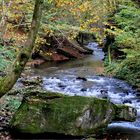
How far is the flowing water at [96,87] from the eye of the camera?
35.1ft

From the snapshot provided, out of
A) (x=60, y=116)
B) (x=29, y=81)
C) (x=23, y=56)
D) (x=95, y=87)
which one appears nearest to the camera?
(x=23, y=56)

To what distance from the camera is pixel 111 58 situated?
89.3 ft

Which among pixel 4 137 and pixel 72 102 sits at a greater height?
pixel 72 102

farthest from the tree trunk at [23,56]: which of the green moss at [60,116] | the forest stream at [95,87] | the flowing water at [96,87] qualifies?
the flowing water at [96,87]

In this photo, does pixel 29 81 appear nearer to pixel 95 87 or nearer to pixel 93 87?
pixel 93 87

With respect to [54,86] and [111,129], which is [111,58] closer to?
[54,86]

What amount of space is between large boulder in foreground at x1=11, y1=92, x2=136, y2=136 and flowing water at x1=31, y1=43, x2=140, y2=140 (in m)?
0.67

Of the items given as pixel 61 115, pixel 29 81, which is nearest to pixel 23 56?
pixel 61 115

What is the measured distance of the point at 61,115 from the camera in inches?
388

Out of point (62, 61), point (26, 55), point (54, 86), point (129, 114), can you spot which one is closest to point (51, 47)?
point (62, 61)

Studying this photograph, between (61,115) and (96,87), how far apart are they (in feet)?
27.1

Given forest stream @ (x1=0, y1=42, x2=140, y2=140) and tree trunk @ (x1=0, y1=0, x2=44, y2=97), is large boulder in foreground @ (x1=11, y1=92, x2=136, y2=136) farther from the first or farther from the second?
tree trunk @ (x1=0, y1=0, x2=44, y2=97)

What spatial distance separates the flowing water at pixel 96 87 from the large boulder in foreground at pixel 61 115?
0.67 meters

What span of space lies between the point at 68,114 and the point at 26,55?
2.55 metres
